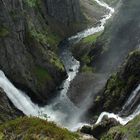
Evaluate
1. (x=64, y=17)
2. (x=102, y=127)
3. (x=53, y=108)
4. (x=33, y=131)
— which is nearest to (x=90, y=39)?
(x=64, y=17)

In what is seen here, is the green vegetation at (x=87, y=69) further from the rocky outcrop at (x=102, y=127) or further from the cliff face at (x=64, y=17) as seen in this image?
the cliff face at (x=64, y=17)

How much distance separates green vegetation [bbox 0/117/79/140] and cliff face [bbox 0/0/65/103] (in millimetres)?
40912

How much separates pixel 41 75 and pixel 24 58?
583cm

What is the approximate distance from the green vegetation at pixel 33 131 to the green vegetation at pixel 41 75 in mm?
49552

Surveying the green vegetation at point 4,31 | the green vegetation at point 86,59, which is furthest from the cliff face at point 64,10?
the green vegetation at point 4,31

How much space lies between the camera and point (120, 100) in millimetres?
53750

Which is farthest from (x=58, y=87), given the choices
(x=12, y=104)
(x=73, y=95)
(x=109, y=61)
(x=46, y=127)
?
(x=46, y=127)

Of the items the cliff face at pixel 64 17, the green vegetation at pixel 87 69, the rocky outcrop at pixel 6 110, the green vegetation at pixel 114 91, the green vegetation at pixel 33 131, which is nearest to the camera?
the green vegetation at pixel 33 131

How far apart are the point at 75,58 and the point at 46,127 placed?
74.9 metres

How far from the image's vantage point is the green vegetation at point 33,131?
1906cm

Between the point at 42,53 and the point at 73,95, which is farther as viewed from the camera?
the point at 42,53

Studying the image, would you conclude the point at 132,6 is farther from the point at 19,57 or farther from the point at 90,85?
the point at 19,57

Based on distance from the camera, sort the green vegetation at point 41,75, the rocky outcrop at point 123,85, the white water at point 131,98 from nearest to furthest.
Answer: the white water at point 131,98 → the rocky outcrop at point 123,85 → the green vegetation at point 41,75

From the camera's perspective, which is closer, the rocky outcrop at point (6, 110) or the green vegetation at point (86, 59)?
the rocky outcrop at point (6, 110)
